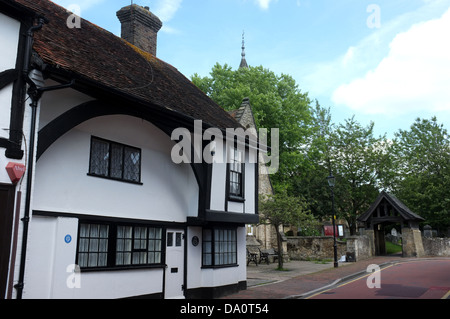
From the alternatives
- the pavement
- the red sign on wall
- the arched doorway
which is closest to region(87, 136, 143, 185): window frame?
the red sign on wall

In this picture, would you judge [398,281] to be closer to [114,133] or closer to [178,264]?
[178,264]

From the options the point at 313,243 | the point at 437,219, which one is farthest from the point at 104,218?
the point at 437,219

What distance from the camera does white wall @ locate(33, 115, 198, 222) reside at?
9227 millimetres

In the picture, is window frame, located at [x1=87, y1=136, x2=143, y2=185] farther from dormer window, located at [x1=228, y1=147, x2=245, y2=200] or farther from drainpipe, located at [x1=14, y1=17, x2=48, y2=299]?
dormer window, located at [x1=228, y1=147, x2=245, y2=200]

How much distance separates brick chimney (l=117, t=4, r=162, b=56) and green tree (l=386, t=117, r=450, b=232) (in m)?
32.9

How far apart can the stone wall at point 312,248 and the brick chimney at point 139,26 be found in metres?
18.6

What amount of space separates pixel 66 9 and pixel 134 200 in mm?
7764

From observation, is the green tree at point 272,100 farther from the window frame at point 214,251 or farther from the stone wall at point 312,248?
the window frame at point 214,251

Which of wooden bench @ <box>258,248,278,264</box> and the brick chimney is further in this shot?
wooden bench @ <box>258,248,278,264</box>

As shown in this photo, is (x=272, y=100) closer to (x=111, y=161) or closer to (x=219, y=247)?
(x=219, y=247)

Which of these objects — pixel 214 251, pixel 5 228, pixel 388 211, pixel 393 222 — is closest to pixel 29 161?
pixel 5 228

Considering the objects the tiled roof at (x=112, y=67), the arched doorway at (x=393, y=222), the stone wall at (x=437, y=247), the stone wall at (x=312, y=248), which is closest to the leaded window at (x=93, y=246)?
the tiled roof at (x=112, y=67)

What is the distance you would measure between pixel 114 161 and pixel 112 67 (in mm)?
2910

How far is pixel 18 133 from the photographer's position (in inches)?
298
